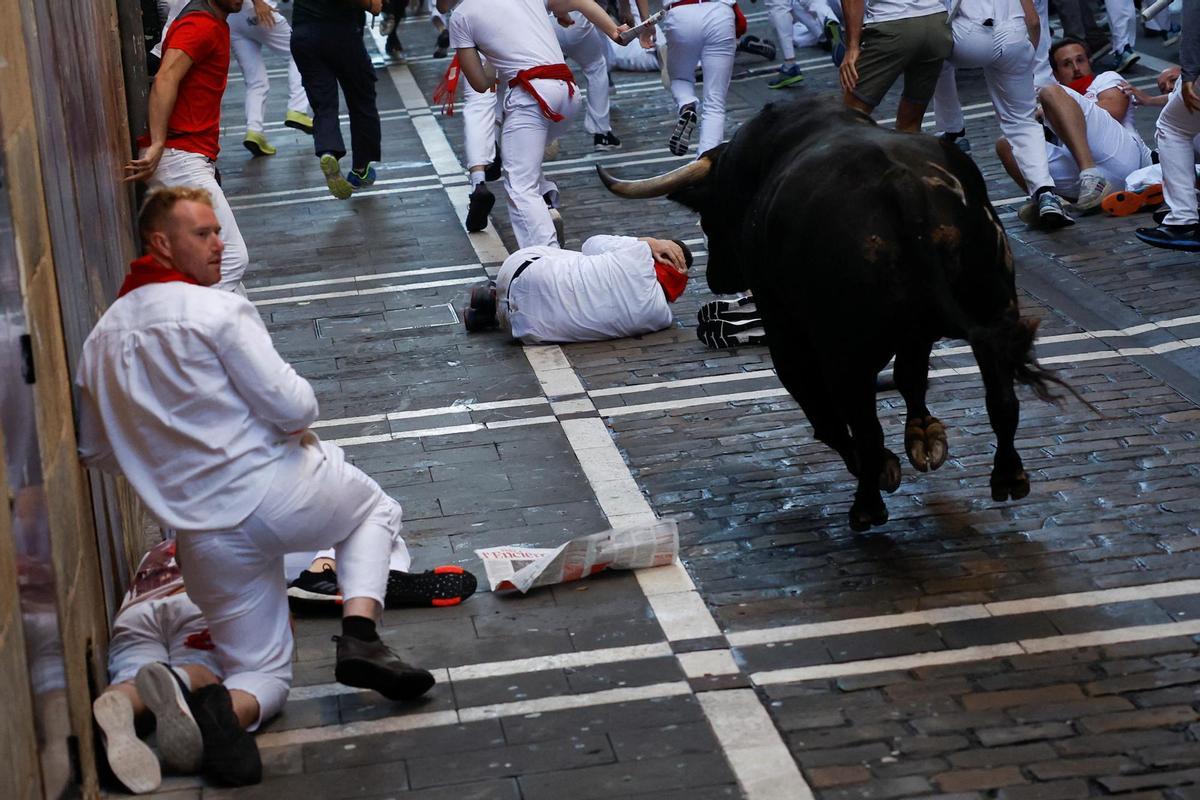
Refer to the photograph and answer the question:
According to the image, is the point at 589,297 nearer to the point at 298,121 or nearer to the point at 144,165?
the point at 144,165

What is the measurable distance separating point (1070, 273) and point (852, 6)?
222cm

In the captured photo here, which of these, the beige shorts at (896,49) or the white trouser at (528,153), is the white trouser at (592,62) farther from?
the beige shorts at (896,49)

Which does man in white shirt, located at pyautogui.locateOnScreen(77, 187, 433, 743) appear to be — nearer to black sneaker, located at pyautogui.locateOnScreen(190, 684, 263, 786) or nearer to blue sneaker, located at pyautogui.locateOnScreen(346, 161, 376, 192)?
black sneaker, located at pyautogui.locateOnScreen(190, 684, 263, 786)

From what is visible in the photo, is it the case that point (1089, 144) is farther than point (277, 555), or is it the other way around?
point (1089, 144)

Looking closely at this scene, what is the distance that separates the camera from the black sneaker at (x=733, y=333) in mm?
9758

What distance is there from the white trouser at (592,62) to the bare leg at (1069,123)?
465 centimetres

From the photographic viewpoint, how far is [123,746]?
5.20m

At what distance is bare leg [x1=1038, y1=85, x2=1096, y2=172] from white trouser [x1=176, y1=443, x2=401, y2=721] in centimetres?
784

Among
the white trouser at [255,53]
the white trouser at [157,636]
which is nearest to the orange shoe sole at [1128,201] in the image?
the white trouser at [157,636]

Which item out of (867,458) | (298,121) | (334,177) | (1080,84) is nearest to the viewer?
(867,458)

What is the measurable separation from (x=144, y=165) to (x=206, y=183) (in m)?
0.50

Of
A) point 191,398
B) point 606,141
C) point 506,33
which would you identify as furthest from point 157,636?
point 606,141

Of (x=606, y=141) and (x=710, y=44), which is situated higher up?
(x=710, y=44)

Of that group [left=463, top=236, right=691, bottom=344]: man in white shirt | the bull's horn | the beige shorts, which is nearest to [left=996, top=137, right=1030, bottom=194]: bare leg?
the beige shorts
